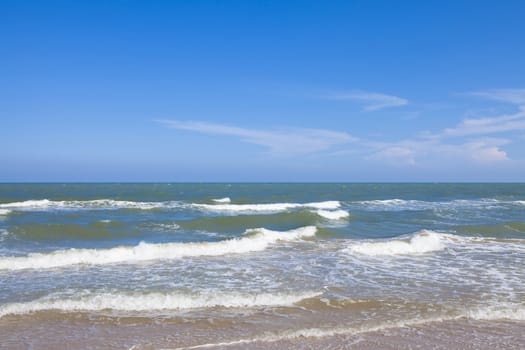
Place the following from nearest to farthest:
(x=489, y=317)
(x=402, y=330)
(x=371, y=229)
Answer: (x=402, y=330), (x=489, y=317), (x=371, y=229)

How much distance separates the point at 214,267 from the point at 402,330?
19.6ft

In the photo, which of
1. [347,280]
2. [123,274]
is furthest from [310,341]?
[123,274]

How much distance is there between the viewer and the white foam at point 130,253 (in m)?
11.2

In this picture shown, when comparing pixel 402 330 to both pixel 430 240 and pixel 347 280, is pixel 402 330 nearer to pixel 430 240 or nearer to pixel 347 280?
pixel 347 280

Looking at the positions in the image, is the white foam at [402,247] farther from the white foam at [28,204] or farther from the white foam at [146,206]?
the white foam at [28,204]

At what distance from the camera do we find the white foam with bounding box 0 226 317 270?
1124cm

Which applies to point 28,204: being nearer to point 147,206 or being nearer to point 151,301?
point 147,206

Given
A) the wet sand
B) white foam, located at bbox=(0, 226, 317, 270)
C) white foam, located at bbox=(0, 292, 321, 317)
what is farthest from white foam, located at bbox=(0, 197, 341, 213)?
the wet sand

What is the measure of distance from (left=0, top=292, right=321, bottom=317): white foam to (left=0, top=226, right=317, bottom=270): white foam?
12.9 feet

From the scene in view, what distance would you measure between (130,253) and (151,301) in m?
5.50

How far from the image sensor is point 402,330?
6199 mm

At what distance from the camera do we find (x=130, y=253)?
41.8ft

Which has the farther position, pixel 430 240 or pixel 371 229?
pixel 371 229

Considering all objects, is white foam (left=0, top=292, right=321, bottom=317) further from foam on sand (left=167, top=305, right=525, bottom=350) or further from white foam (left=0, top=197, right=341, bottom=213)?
A: white foam (left=0, top=197, right=341, bottom=213)
